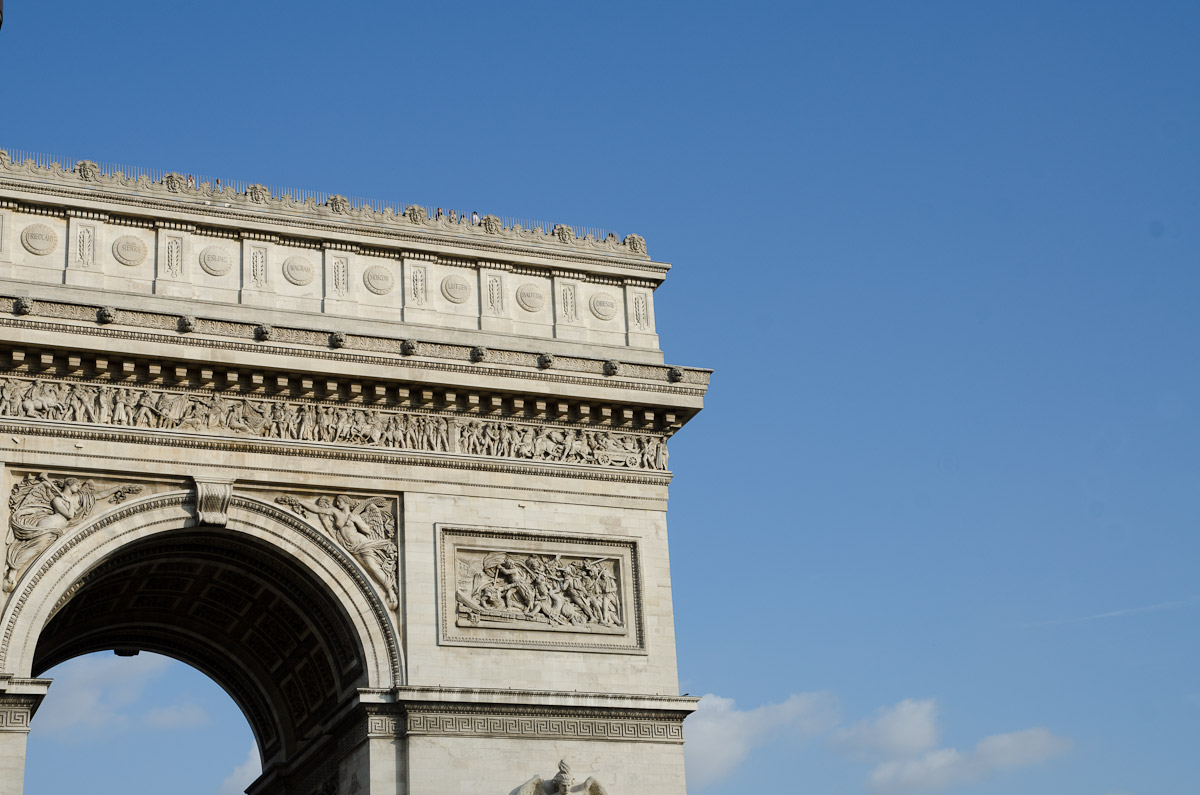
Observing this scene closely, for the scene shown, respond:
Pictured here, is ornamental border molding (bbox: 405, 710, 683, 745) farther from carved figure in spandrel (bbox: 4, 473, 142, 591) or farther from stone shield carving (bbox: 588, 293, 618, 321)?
stone shield carving (bbox: 588, 293, 618, 321)

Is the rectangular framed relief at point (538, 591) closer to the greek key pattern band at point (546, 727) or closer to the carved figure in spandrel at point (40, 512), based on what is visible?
the greek key pattern band at point (546, 727)

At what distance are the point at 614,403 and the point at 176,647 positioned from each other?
29.6 ft

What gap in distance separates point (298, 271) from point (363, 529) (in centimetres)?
426

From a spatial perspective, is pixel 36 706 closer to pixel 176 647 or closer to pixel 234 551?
pixel 234 551

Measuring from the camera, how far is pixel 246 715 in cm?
2981

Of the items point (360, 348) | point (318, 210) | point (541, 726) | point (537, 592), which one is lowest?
point (541, 726)

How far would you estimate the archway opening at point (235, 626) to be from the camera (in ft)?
81.4

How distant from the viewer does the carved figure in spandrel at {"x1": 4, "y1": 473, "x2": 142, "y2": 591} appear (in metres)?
23.0

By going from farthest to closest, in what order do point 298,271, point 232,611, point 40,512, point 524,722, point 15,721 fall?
point 232,611 < point 298,271 < point 524,722 < point 40,512 < point 15,721

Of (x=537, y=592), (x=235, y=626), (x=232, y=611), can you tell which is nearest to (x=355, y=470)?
(x=537, y=592)

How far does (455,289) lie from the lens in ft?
88.8

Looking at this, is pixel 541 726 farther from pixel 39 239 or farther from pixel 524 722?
pixel 39 239

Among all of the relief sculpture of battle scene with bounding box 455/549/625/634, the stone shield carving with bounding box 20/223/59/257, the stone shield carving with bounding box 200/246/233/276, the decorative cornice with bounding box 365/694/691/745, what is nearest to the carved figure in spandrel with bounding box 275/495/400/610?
the relief sculpture of battle scene with bounding box 455/549/625/634

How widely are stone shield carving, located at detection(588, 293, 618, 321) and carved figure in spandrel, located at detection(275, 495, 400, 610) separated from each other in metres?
5.16
